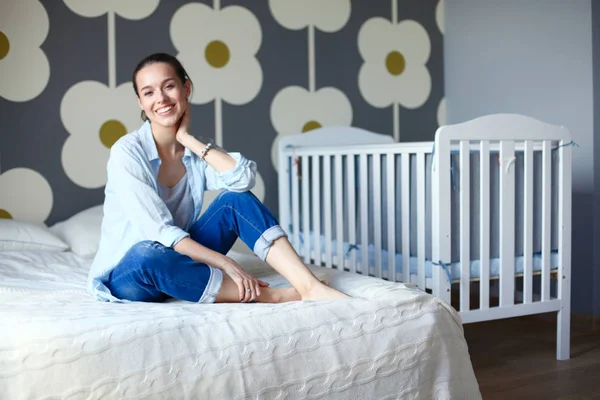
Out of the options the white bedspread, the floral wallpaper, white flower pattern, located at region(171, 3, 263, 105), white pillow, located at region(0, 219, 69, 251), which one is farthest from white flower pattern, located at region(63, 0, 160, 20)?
the white bedspread

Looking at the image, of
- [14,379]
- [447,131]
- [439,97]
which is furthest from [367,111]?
[14,379]

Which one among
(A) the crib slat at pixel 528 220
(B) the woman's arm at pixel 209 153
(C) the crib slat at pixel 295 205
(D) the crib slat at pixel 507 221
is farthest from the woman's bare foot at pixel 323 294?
(C) the crib slat at pixel 295 205

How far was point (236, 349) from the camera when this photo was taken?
1446mm

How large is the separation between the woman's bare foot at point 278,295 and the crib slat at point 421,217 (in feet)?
2.22

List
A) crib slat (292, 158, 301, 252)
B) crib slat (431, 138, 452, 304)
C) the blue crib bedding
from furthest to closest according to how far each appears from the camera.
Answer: crib slat (292, 158, 301, 252)
the blue crib bedding
crib slat (431, 138, 452, 304)

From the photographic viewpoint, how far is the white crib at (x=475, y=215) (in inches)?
87.6

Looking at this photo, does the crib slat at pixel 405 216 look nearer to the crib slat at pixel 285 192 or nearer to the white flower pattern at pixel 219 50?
the crib slat at pixel 285 192

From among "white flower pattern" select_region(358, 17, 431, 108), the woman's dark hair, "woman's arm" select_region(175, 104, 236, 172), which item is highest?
"white flower pattern" select_region(358, 17, 431, 108)

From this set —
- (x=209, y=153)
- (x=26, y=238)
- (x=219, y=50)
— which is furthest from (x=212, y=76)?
(x=209, y=153)

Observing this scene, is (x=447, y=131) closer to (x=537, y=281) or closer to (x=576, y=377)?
(x=576, y=377)

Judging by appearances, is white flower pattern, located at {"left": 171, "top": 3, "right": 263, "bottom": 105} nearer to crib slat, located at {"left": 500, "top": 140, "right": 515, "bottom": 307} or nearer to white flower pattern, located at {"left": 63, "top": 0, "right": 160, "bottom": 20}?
white flower pattern, located at {"left": 63, "top": 0, "right": 160, "bottom": 20}

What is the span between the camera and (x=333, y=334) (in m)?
1.54

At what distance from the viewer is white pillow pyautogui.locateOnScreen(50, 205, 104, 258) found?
8.61 ft

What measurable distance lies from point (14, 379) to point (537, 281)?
101 inches
